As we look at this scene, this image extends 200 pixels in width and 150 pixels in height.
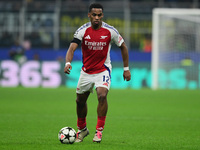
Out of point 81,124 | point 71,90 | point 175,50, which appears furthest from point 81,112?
point 175,50

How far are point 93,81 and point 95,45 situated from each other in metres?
0.57

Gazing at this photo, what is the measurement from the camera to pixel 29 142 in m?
7.10

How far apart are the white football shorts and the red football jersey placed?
67 millimetres

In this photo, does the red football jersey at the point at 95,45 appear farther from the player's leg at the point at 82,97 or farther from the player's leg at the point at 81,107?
the player's leg at the point at 81,107

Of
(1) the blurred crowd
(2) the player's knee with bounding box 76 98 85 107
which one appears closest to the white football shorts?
(2) the player's knee with bounding box 76 98 85 107

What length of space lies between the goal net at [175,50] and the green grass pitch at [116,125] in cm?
713

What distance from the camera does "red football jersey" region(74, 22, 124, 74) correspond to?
741 cm

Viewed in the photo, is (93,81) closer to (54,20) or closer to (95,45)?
(95,45)

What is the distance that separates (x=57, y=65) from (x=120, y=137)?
16.7 meters

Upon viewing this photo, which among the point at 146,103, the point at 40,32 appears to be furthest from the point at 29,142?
the point at 40,32

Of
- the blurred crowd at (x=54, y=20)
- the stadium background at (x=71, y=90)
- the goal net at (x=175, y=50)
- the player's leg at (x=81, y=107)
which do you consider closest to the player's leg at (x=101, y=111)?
the stadium background at (x=71, y=90)

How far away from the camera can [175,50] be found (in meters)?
23.8

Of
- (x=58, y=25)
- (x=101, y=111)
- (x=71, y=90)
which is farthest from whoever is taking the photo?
→ (x=58, y=25)

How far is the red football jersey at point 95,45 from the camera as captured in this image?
7414 millimetres
